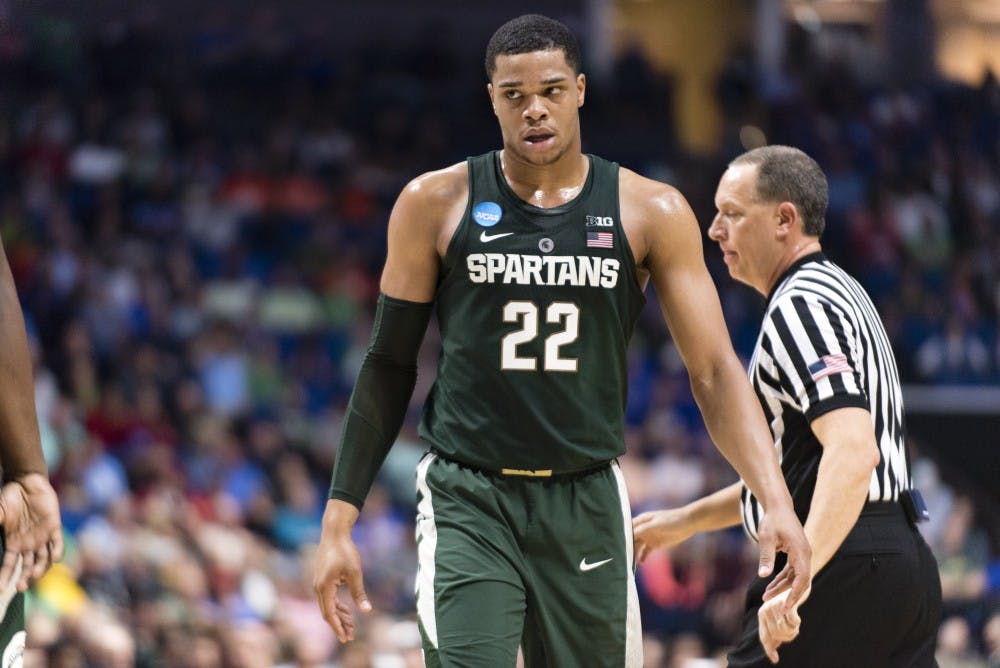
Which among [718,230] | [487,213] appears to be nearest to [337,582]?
[487,213]

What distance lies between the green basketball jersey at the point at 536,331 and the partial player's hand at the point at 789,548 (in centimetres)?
55

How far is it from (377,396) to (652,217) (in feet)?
3.24

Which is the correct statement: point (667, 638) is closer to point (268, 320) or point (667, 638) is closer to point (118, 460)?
point (118, 460)

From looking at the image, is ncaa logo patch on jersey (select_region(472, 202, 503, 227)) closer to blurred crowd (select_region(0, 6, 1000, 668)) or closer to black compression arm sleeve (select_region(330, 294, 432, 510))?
black compression arm sleeve (select_region(330, 294, 432, 510))

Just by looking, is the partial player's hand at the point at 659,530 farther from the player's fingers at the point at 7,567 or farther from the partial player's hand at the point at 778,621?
the player's fingers at the point at 7,567

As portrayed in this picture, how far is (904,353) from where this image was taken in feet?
45.0

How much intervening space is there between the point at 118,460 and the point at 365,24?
9.31 metres

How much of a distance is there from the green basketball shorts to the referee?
47 centimetres

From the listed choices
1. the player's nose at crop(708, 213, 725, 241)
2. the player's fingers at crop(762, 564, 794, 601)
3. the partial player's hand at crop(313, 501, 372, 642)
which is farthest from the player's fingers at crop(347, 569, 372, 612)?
the player's nose at crop(708, 213, 725, 241)

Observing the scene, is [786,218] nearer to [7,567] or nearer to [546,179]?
[546,179]

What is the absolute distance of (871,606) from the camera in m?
4.40

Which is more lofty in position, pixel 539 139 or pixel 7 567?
pixel 539 139

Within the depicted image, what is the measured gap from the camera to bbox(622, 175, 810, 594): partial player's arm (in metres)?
4.10

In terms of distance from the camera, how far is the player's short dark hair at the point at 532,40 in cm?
414
